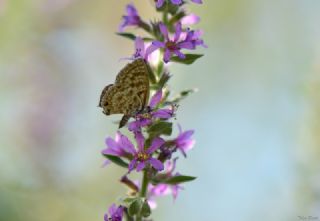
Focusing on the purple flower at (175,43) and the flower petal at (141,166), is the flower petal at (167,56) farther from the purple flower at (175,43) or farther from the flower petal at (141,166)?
the flower petal at (141,166)

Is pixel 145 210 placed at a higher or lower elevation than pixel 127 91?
lower

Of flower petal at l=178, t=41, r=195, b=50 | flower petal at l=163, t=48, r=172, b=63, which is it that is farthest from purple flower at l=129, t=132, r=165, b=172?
flower petal at l=178, t=41, r=195, b=50

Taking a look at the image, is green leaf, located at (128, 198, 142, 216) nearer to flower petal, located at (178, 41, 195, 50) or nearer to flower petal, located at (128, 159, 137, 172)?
flower petal, located at (128, 159, 137, 172)

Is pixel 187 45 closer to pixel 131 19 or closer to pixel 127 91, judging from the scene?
pixel 127 91

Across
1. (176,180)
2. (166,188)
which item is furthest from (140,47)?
(166,188)

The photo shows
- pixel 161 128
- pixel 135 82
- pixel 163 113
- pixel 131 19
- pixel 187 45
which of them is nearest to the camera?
pixel 135 82

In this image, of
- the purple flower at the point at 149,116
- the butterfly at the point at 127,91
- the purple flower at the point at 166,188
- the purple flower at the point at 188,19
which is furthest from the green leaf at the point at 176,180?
the purple flower at the point at 188,19
